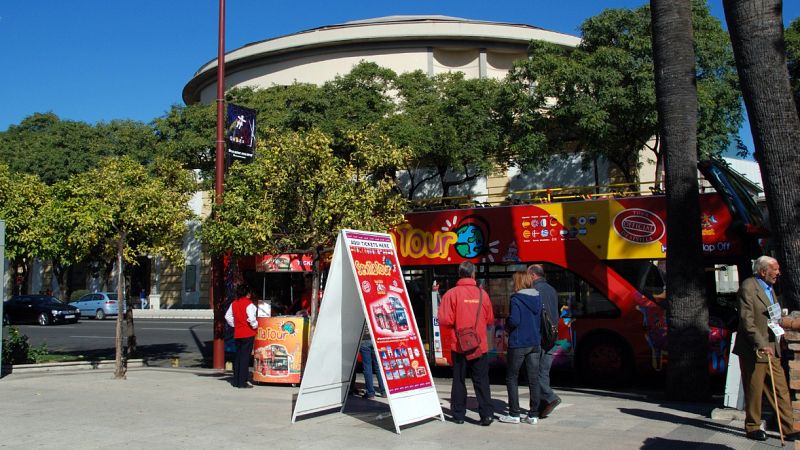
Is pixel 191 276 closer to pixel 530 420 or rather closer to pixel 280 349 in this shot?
pixel 280 349

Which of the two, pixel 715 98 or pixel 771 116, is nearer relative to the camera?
pixel 771 116

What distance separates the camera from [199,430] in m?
8.25

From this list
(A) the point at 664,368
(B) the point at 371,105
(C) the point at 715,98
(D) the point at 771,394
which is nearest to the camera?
(D) the point at 771,394

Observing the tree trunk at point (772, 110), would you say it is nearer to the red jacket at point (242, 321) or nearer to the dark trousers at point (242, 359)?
the red jacket at point (242, 321)

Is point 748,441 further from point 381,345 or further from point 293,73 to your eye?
point 293,73

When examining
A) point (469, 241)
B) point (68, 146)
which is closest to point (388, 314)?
point (469, 241)

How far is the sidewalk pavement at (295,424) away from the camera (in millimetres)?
7539

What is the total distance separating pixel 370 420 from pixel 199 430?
194 cm

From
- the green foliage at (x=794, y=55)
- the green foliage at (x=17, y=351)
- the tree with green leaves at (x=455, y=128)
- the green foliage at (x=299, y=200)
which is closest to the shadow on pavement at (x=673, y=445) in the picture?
the green foliage at (x=299, y=200)

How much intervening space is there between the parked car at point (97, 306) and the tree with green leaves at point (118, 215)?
26717 mm

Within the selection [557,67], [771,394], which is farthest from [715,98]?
[771,394]

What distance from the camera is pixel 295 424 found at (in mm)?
8578

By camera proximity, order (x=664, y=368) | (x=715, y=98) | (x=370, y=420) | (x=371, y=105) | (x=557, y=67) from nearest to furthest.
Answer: (x=370, y=420), (x=664, y=368), (x=715, y=98), (x=557, y=67), (x=371, y=105)

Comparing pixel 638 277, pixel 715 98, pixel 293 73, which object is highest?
pixel 293 73
